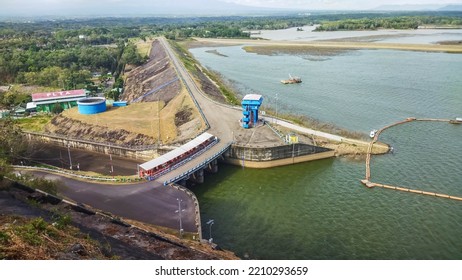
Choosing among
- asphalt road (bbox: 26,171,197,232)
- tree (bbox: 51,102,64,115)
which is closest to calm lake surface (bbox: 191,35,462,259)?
asphalt road (bbox: 26,171,197,232)

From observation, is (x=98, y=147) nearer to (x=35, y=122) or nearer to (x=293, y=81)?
(x=35, y=122)

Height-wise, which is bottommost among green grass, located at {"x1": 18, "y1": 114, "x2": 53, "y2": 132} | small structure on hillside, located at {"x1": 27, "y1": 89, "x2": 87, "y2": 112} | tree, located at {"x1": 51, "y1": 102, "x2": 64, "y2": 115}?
green grass, located at {"x1": 18, "y1": 114, "x2": 53, "y2": 132}

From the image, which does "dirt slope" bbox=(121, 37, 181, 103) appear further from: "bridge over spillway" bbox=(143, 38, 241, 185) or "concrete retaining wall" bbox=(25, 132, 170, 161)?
"concrete retaining wall" bbox=(25, 132, 170, 161)

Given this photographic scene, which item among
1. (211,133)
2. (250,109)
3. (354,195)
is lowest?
(354,195)

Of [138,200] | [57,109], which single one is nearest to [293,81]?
[57,109]

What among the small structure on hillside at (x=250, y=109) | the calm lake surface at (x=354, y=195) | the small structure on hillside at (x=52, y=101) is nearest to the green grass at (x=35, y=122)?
the small structure on hillside at (x=52, y=101)

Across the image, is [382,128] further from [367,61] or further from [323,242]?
[367,61]
